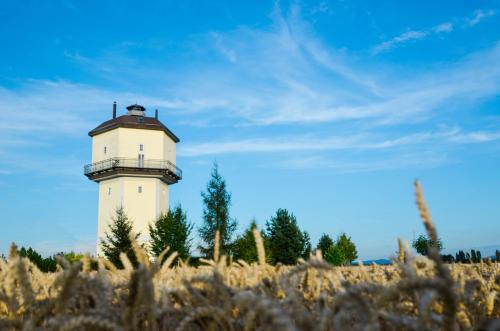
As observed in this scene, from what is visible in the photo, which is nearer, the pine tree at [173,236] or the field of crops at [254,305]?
the field of crops at [254,305]

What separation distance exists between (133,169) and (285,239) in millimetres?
21496

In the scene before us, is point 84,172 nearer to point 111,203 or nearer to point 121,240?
point 111,203

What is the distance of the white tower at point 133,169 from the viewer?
162ft

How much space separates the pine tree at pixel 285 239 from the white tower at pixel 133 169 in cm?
1656

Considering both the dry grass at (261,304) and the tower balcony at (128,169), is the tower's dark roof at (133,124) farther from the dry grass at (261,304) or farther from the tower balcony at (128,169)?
the dry grass at (261,304)

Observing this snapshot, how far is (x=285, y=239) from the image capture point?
36.8 metres

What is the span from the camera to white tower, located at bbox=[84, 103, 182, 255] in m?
49.3

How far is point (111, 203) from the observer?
49.9 meters

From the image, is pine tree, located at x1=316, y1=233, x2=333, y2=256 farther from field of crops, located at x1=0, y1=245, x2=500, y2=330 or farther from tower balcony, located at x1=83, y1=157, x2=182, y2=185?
field of crops, located at x1=0, y1=245, x2=500, y2=330

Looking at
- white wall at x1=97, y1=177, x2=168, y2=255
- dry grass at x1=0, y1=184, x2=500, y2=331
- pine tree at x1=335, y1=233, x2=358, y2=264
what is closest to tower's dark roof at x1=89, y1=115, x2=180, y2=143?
white wall at x1=97, y1=177, x2=168, y2=255

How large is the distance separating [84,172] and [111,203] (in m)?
6.93

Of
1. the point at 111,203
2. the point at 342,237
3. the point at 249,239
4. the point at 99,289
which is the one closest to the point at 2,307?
the point at 99,289

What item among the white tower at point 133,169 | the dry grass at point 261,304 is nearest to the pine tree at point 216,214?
the white tower at point 133,169

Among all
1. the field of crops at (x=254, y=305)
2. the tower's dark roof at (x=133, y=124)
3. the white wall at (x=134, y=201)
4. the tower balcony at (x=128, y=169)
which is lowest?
the field of crops at (x=254, y=305)
